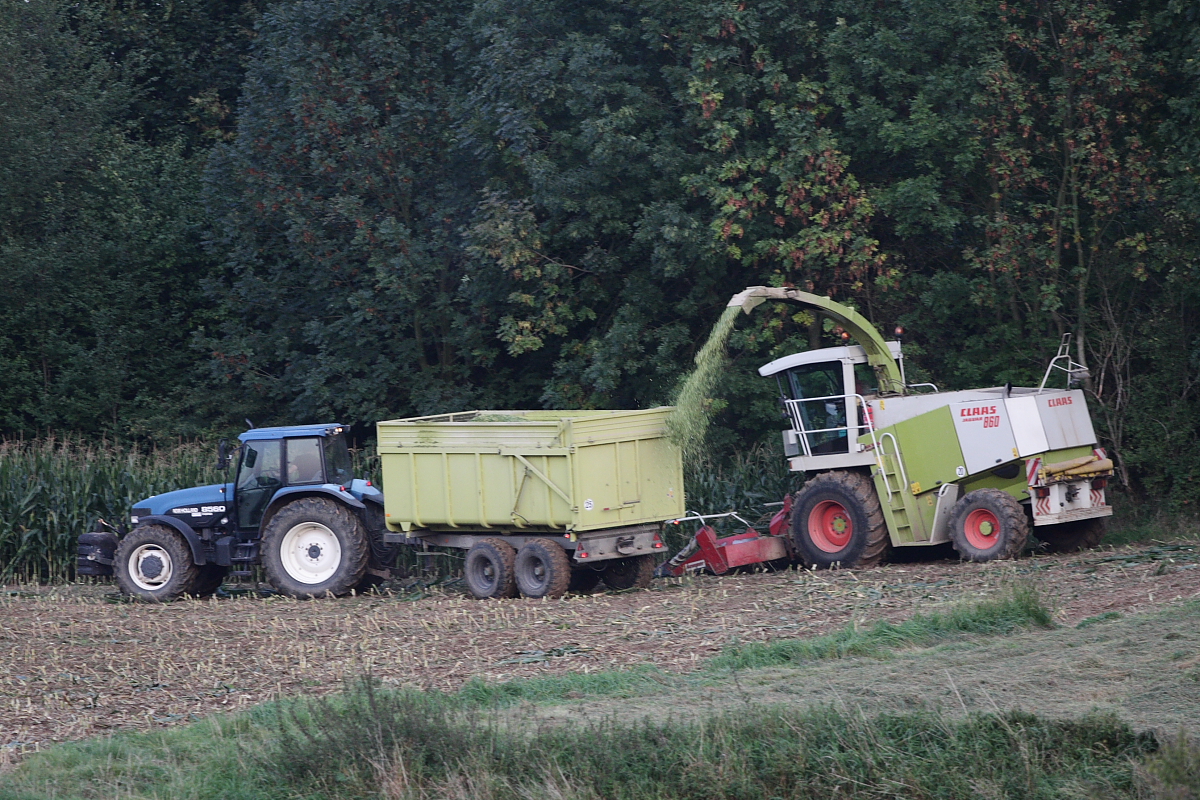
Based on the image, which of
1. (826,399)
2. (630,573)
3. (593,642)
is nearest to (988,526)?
(826,399)

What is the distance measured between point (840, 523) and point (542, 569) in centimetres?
393

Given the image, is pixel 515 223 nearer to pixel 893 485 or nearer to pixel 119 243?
pixel 893 485

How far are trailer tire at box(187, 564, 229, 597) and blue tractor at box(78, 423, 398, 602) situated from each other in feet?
0.05

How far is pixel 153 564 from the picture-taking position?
15.4 metres

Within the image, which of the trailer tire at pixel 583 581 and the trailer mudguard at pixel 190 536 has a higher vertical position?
the trailer mudguard at pixel 190 536

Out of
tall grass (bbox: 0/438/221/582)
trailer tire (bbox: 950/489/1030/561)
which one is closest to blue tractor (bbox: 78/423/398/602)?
tall grass (bbox: 0/438/221/582)

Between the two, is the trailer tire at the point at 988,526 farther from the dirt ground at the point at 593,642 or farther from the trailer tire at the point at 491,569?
the trailer tire at the point at 491,569

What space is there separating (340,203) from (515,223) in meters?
3.73

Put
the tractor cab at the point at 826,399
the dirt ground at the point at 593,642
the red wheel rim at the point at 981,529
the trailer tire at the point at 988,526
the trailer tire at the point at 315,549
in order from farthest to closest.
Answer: the tractor cab at the point at 826,399, the trailer tire at the point at 315,549, the red wheel rim at the point at 981,529, the trailer tire at the point at 988,526, the dirt ground at the point at 593,642

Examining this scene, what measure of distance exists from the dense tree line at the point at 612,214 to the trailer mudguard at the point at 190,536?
24.0 feet

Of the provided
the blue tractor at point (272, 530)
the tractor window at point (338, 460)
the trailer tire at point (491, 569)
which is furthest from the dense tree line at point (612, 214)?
the blue tractor at point (272, 530)

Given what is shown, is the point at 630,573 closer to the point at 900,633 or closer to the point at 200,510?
the point at 900,633

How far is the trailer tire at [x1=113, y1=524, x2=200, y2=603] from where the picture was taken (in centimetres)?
1536

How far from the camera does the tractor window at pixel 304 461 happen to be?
15.2 meters
